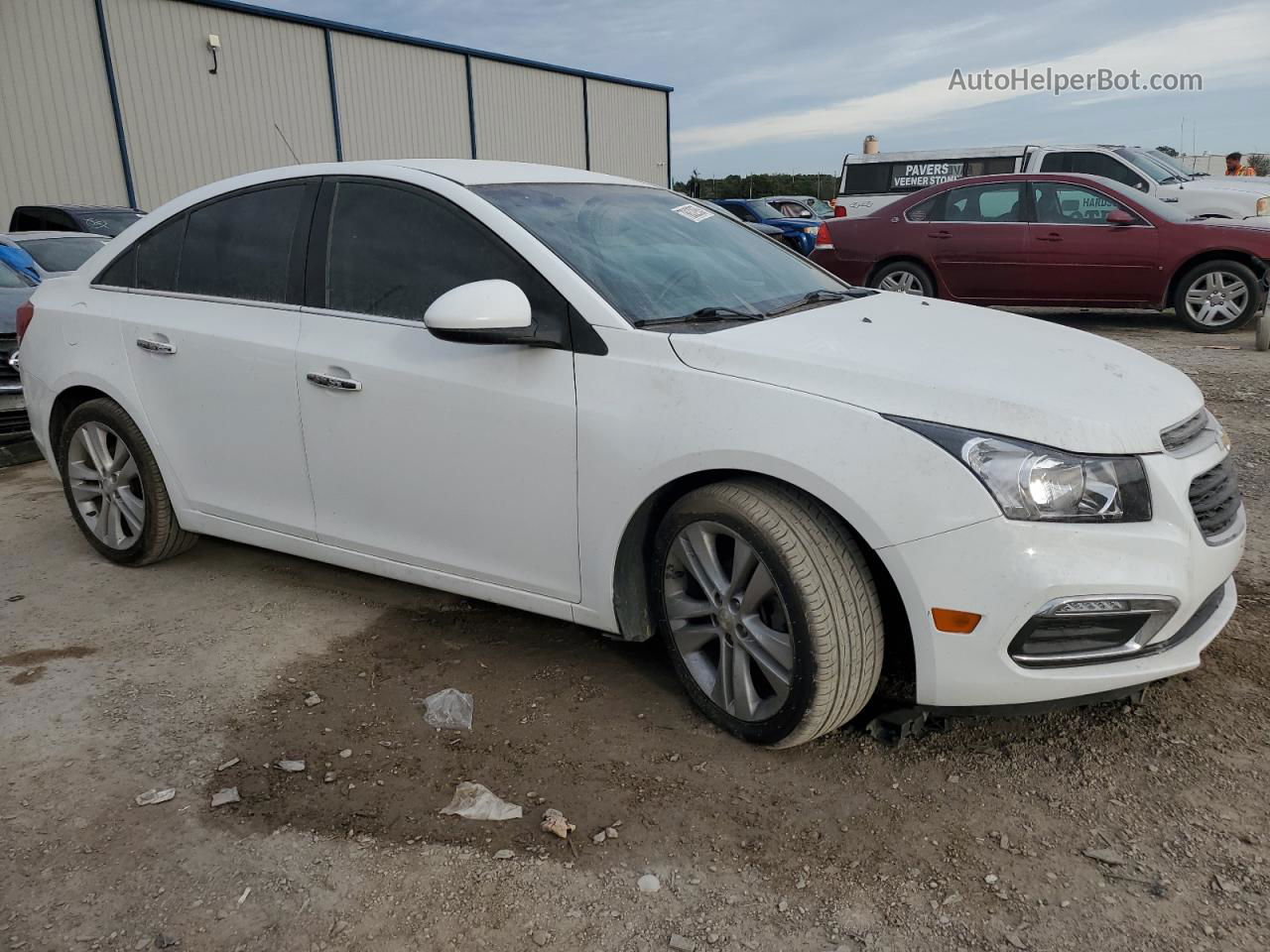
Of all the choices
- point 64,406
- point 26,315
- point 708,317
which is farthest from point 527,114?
point 708,317

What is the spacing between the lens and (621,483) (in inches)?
106

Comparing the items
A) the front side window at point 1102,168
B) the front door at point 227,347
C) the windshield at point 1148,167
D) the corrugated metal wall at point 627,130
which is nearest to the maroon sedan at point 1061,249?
the front side window at point 1102,168

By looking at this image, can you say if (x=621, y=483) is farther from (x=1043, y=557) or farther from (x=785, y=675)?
(x=1043, y=557)

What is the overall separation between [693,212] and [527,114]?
24000mm

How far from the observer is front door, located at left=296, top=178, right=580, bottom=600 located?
9.30 ft

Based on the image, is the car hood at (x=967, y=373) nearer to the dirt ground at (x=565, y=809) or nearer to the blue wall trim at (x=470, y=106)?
the dirt ground at (x=565, y=809)

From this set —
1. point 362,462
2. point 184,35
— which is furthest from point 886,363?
point 184,35

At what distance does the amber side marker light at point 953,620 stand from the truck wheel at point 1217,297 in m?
8.83

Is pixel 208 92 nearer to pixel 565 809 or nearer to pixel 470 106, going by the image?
pixel 470 106

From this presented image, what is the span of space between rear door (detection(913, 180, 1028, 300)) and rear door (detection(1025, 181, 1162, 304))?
0.50 feet

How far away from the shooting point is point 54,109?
16.4m

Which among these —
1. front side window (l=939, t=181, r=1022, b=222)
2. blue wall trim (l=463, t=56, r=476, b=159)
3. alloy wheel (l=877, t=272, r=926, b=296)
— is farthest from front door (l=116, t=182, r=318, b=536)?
blue wall trim (l=463, t=56, r=476, b=159)

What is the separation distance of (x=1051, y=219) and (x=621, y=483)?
28.4 feet

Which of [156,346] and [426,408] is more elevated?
[156,346]
